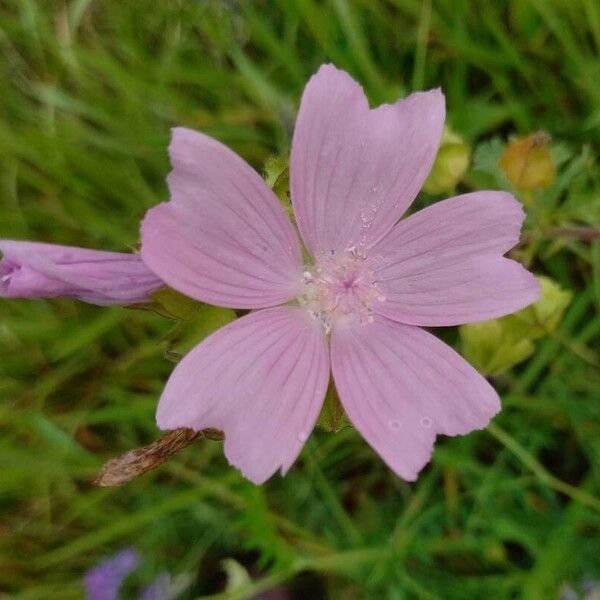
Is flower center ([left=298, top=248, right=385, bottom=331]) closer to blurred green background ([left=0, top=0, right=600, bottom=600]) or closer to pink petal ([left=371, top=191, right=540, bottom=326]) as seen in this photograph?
pink petal ([left=371, top=191, right=540, bottom=326])

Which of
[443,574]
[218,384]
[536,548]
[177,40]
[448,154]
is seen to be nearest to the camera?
[218,384]

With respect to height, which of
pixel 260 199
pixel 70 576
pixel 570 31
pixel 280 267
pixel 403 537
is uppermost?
pixel 260 199

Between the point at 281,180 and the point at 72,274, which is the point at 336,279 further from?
the point at 72,274

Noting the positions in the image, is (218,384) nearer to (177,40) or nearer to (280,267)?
(280,267)

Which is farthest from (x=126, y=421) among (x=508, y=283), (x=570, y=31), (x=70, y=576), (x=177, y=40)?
(x=570, y=31)

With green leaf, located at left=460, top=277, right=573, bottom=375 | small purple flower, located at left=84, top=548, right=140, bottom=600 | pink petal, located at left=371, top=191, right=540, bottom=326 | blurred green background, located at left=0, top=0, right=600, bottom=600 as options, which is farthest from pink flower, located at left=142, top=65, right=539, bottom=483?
small purple flower, located at left=84, top=548, right=140, bottom=600

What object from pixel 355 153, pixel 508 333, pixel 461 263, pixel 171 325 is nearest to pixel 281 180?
pixel 355 153

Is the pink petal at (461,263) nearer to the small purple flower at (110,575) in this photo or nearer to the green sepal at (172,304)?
the green sepal at (172,304)
